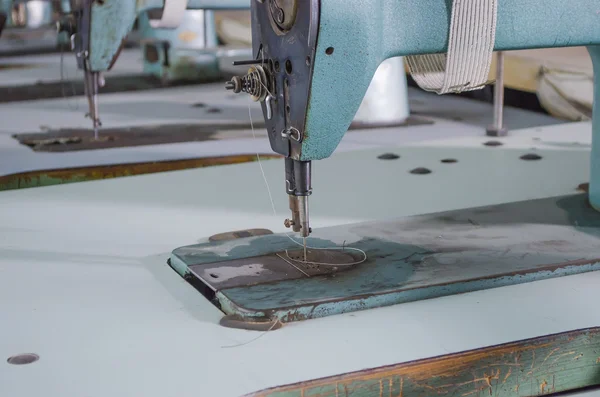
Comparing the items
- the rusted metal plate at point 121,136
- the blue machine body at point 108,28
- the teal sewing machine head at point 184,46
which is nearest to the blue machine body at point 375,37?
the blue machine body at point 108,28

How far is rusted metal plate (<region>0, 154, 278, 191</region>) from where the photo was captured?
2100mm

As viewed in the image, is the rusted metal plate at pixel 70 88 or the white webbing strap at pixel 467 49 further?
the rusted metal plate at pixel 70 88

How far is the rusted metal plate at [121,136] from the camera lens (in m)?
2.45

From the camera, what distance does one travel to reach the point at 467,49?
4.56 feet

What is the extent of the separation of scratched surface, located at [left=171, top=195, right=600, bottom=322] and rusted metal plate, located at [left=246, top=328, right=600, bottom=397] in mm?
190

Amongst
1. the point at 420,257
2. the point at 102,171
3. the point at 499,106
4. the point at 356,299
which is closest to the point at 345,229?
the point at 420,257

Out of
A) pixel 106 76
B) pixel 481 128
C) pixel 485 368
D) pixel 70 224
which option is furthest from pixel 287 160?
pixel 106 76

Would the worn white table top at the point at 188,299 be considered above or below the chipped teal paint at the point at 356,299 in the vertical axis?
below

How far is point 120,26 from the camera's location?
2.26 meters

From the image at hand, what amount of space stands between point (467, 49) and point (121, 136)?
139cm

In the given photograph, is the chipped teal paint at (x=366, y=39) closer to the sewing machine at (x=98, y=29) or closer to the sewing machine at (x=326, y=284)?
the sewing machine at (x=326, y=284)

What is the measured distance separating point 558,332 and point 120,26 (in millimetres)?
1420

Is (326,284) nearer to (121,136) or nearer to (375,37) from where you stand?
(375,37)

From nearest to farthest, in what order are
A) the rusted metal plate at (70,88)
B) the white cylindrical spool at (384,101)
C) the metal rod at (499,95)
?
1. the metal rod at (499,95)
2. the white cylindrical spool at (384,101)
3. the rusted metal plate at (70,88)
